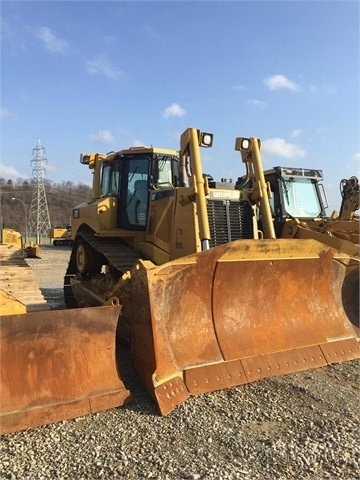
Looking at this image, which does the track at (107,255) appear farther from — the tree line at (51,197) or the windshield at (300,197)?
the tree line at (51,197)

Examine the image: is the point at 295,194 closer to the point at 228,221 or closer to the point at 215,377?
the point at 228,221

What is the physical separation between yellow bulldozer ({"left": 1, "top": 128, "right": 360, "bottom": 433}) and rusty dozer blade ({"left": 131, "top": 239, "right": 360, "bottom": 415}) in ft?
0.04

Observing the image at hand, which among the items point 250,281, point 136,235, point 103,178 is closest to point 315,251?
point 250,281

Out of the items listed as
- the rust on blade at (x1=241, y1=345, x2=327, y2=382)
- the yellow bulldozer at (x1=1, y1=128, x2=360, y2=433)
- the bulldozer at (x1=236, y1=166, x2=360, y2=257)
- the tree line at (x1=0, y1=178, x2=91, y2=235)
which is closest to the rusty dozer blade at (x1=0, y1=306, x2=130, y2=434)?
the yellow bulldozer at (x1=1, y1=128, x2=360, y2=433)

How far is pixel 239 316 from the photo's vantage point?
15.3 feet

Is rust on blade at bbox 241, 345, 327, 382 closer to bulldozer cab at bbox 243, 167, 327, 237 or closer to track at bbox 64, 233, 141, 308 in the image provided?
track at bbox 64, 233, 141, 308

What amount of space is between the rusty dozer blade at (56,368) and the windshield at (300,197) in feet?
22.5

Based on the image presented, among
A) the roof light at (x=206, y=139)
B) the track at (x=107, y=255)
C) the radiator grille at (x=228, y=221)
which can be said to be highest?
the roof light at (x=206, y=139)

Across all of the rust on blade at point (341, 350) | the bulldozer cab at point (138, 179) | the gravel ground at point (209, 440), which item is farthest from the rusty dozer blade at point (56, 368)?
the bulldozer cab at point (138, 179)

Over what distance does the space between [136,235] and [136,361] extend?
301cm

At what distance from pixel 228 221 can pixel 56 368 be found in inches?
119

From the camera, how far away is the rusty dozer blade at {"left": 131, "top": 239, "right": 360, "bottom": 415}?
156 inches

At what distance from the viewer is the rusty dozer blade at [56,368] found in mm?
3404

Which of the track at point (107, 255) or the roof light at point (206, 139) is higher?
the roof light at point (206, 139)
